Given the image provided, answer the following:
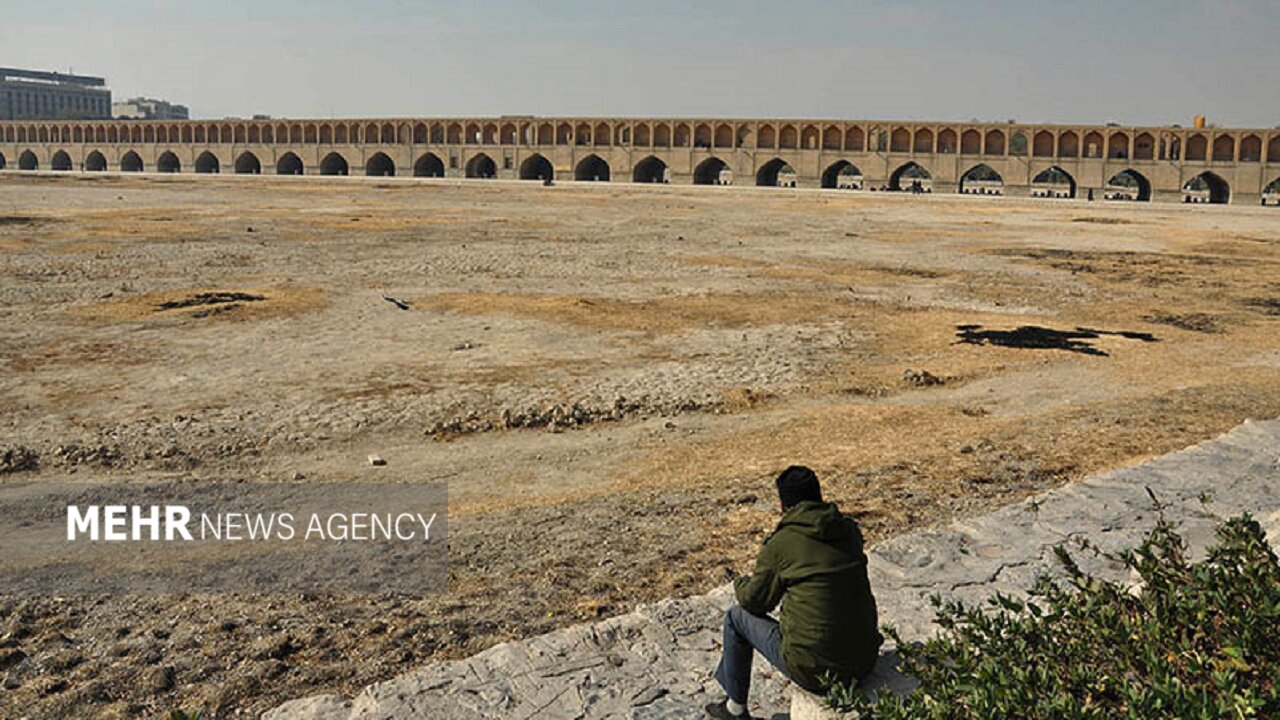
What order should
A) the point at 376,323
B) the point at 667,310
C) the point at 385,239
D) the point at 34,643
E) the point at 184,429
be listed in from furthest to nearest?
the point at 385,239
the point at 667,310
the point at 376,323
the point at 184,429
the point at 34,643

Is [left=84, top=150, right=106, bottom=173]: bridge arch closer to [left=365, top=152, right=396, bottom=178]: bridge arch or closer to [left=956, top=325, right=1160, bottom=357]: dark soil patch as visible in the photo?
[left=365, top=152, right=396, bottom=178]: bridge arch

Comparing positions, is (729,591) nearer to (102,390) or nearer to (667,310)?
(102,390)

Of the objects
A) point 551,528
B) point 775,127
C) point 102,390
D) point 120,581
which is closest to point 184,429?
point 102,390

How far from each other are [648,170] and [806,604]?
73.2 metres

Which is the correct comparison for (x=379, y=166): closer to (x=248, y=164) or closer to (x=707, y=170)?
(x=248, y=164)

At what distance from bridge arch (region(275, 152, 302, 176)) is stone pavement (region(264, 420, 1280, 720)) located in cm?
8605

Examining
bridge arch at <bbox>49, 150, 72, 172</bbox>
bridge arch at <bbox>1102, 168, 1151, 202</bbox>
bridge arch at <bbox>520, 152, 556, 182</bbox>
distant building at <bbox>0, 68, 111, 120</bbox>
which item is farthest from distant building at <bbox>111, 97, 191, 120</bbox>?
bridge arch at <bbox>1102, 168, 1151, 202</bbox>

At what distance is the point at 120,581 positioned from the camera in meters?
5.74

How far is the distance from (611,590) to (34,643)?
2909mm

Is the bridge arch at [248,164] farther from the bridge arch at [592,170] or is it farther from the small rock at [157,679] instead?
the small rock at [157,679]

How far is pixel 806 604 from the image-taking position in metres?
3.70

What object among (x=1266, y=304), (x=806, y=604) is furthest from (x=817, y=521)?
(x=1266, y=304)

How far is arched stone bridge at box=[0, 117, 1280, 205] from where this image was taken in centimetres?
6141

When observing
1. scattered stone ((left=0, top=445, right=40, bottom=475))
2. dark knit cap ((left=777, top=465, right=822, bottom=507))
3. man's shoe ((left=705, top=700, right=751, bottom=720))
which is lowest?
scattered stone ((left=0, top=445, right=40, bottom=475))
